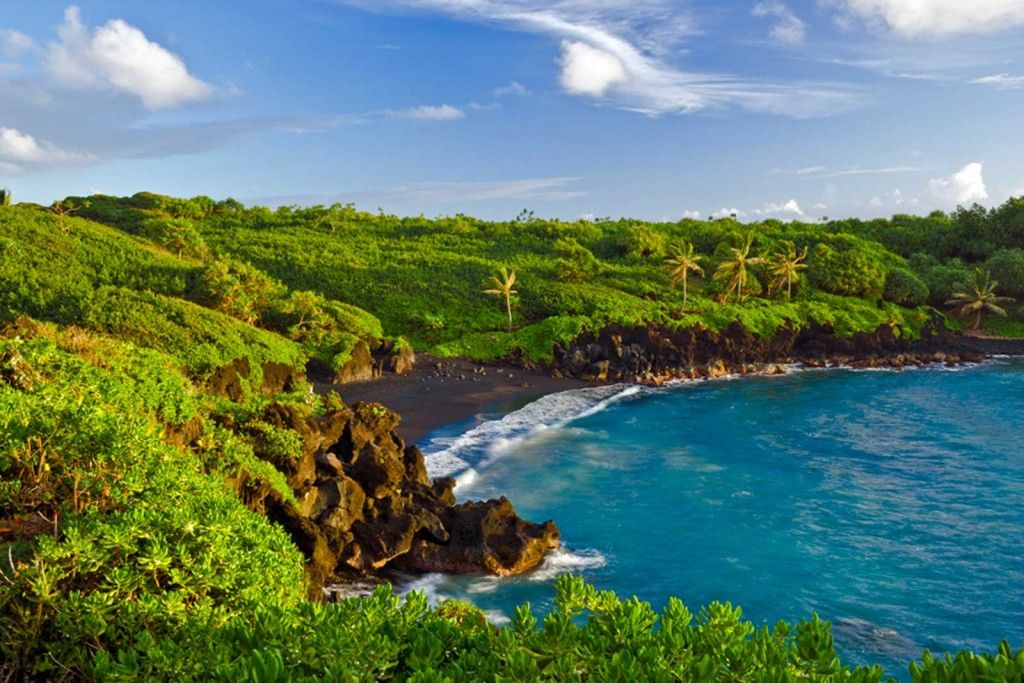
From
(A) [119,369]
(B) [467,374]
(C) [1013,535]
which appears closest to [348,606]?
(A) [119,369]

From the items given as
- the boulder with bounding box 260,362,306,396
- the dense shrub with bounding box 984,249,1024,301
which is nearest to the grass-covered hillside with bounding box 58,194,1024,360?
the dense shrub with bounding box 984,249,1024,301

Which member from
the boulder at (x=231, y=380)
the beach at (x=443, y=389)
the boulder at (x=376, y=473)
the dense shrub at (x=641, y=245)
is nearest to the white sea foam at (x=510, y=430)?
the beach at (x=443, y=389)

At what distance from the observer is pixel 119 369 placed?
23.1 meters

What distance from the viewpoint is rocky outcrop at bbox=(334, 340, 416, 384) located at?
5238cm

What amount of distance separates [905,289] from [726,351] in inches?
1263

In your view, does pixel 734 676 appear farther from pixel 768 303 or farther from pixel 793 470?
pixel 768 303

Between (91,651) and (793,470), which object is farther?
(793,470)

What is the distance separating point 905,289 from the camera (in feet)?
281

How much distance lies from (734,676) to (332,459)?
843 inches

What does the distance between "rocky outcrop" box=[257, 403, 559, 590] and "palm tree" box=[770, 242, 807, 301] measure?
6425cm

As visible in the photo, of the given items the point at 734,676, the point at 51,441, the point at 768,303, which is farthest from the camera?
the point at 768,303

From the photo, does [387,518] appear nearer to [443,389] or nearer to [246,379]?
[246,379]

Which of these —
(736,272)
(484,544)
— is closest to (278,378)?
(484,544)

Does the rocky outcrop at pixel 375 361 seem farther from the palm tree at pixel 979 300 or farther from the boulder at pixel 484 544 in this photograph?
the palm tree at pixel 979 300
